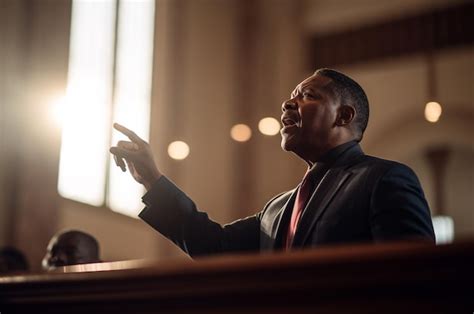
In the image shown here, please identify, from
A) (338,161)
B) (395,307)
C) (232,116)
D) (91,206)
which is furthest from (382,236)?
(232,116)

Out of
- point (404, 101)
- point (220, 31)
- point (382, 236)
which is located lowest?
point (382, 236)

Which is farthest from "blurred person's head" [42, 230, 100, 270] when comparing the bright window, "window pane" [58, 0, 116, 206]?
"window pane" [58, 0, 116, 206]

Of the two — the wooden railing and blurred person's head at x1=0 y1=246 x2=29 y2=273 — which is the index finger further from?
blurred person's head at x1=0 y1=246 x2=29 y2=273

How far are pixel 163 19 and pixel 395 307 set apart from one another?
10.2 m

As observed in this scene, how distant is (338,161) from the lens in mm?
2639

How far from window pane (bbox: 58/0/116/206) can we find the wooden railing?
27.1 ft

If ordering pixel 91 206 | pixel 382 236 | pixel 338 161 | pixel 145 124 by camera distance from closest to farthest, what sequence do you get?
pixel 382 236
pixel 338 161
pixel 91 206
pixel 145 124

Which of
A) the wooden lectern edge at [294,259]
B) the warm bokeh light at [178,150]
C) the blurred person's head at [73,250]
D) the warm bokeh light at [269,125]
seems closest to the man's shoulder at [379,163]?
the wooden lectern edge at [294,259]

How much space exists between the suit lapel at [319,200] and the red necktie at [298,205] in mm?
44

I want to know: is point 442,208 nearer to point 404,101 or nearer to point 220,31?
point 404,101

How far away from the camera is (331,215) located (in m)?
2.26

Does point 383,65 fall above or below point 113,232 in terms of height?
above

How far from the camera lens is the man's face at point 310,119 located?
109 inches

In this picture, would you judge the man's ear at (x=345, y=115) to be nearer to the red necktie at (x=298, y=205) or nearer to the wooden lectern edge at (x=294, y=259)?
the red necktie at (x=298, y=205)
